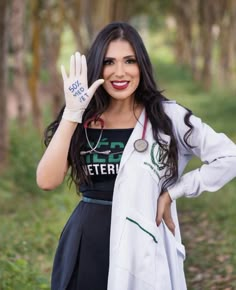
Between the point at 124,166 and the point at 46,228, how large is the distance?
13.8 ft

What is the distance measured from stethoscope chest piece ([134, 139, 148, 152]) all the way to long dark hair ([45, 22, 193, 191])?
0.25 ft

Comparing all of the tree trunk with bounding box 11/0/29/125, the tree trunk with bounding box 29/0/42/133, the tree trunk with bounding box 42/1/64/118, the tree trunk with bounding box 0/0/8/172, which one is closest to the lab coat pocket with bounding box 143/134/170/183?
the tree trunk with bounding box 0/0/8/172

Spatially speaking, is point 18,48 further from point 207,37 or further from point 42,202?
point 207,37

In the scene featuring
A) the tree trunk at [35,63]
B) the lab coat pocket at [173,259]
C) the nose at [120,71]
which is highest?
the tree trunk at [35,63]

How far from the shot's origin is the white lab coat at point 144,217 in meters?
3.14

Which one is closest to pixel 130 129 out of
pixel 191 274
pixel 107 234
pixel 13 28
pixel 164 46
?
pixel 107 234

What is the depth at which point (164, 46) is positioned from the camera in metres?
66.2

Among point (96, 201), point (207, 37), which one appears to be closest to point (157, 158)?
point (96, 201)

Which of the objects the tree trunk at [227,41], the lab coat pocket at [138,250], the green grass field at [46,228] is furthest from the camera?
the tree trunk at [227,41]

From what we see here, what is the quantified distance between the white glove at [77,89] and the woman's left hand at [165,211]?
0.51 m

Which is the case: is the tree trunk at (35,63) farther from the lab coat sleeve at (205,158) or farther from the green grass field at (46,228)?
the lab coat sleeve at (205,158)

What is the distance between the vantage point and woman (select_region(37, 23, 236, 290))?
316 centimetres

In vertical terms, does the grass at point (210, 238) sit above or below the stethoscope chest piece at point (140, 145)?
below

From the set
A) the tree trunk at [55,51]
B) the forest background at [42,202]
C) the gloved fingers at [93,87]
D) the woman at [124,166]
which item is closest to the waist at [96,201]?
the woman at [124,166]
